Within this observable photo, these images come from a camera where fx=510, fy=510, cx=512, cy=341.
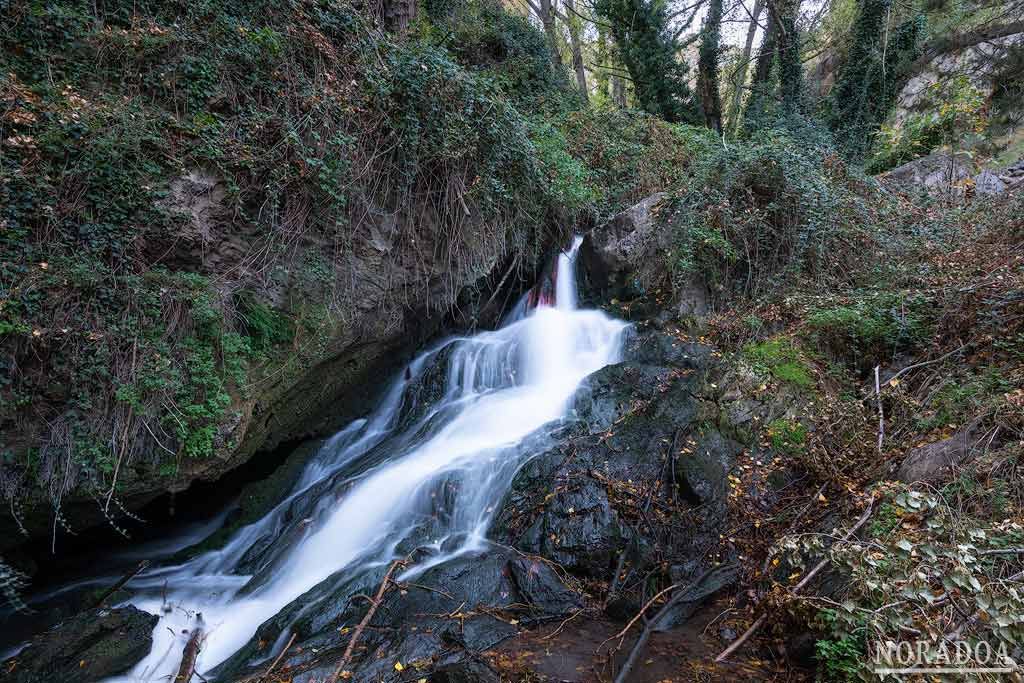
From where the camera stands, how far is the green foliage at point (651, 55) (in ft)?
45.5

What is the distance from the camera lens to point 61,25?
15.6 ft

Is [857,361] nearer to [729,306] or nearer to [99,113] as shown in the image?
[729,306]

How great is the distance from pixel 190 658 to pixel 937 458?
5.71 m

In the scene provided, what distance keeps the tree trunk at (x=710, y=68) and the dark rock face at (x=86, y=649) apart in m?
15.9

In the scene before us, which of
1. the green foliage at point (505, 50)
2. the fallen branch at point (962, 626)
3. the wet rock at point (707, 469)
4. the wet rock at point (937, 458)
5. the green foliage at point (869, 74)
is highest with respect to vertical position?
the green foliage at point (505, 50)

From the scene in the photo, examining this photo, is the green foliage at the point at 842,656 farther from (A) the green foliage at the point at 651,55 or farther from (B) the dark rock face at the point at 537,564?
(A) the green foliage at the point at 651,55

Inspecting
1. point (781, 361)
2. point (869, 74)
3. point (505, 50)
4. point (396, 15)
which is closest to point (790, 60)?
point (869, 74)

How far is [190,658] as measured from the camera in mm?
3832

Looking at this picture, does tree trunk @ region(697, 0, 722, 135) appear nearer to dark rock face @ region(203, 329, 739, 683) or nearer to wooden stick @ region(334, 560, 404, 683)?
dark rock face @ region(203, 329, 739, 683)

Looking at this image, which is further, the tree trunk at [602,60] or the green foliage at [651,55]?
the tree trunk at [602,60]

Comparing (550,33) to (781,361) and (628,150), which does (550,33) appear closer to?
(628,150)

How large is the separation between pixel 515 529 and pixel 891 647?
2.95 meters

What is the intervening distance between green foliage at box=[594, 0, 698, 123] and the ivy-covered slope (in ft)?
30.7

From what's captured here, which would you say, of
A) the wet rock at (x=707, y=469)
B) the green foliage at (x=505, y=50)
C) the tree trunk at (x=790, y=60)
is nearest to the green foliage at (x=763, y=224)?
the wet rock at (x=707, y=469)
